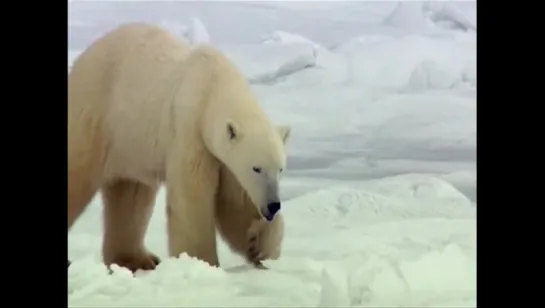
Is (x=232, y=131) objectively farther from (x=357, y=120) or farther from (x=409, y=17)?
(x=409, y=17)

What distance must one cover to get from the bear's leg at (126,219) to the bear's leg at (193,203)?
2.7 inches

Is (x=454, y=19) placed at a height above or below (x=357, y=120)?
above

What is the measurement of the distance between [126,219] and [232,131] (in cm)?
35

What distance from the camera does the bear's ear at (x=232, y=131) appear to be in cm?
176

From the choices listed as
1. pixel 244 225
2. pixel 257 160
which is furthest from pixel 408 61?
pixel 244 225

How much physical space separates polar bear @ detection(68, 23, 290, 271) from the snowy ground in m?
0.04

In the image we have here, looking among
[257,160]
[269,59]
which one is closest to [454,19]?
[269,59]

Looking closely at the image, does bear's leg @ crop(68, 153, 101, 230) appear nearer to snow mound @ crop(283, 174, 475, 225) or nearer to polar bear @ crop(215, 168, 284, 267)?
polar bear @ crop(215, 168, 284, 267)

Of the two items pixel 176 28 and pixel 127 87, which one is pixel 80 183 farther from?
pixel 176 28

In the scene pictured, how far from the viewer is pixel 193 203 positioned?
179 cm

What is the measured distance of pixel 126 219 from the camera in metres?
1.85

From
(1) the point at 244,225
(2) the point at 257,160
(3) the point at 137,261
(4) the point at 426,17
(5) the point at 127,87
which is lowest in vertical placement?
(3) the point at 137,261

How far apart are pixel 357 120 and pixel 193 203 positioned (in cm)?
45
